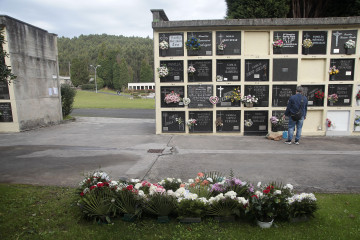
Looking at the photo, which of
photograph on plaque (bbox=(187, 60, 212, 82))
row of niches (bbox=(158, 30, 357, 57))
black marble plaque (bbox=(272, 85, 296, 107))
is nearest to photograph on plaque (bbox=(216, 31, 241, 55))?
row of niches (bbox=(158, 30, 357, 57))

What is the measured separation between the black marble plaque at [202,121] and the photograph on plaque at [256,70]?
6.15ft

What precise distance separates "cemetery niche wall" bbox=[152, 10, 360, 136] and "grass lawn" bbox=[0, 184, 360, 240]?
5657mm

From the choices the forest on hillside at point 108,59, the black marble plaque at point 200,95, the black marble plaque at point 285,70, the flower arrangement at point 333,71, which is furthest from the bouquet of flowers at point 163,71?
the forest on hillside at point 108,59

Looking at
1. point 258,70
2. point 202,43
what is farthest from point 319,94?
point 202,43

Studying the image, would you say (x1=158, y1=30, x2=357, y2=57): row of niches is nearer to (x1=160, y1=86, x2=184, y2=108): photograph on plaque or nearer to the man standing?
(x1=160, y1=86, x2=184, y2=108): photograph on plaque

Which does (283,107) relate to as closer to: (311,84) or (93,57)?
(311,84)

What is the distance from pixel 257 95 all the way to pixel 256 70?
34.5 inches

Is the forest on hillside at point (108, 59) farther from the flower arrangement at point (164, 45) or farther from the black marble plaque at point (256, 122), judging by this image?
the black marble plaque at point (256, 122)

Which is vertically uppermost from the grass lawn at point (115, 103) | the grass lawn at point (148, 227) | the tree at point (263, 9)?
the tree at point (263, 9)

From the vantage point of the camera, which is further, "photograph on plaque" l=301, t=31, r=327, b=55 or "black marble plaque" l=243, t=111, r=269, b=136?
"black marble plaque" l=243, t=111, r=269, b=136

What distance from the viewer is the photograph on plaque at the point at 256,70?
8758mm

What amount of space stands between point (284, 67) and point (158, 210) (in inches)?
296

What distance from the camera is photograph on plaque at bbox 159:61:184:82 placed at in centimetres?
881

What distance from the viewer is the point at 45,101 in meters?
11.4
